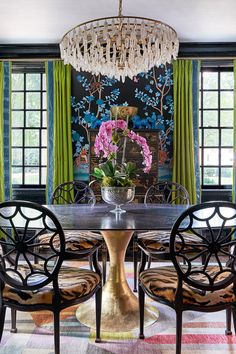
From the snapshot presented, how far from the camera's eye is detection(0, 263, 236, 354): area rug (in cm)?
206

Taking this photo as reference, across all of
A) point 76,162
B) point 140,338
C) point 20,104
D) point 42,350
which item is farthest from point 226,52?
point 42,350

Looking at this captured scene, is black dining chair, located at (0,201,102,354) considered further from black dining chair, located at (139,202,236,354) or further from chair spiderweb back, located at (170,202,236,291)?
chair spiderweb back, located at (170,202,236,291)

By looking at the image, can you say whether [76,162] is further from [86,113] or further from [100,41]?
[100,41]

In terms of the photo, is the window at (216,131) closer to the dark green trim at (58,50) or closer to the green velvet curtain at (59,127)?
the dark green trim at (58,50)

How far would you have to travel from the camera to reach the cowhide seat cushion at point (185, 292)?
5.87ft

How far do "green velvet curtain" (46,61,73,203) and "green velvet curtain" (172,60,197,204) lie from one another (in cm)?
143

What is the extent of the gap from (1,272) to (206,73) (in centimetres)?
406

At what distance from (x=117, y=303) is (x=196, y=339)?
0.60 m

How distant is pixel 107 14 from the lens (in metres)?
3.62

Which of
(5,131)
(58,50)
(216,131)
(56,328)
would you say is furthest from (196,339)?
(58,50)

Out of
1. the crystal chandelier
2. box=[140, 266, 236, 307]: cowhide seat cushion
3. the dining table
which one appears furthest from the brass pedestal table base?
the crystal chandelier

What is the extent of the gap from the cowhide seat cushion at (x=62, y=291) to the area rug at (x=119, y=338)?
43cm

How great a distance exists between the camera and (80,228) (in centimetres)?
194

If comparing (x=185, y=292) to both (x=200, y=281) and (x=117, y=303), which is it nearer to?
(x=200, y=281)
